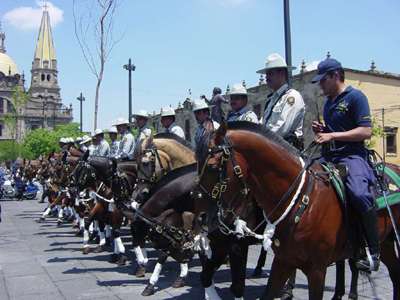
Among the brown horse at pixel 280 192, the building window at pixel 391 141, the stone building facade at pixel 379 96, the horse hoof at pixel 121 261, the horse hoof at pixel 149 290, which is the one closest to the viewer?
the brown horse at pixel 280 192

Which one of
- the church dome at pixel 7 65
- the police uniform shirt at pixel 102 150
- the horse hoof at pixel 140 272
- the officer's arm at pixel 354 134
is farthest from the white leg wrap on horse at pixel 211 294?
the church dome at pixel 7 65

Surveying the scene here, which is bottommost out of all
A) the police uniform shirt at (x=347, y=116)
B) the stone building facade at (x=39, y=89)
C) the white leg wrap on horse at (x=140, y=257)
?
the white leg wrap on horse at (x=140, y=257)

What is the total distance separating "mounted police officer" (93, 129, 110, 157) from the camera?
40.5ft

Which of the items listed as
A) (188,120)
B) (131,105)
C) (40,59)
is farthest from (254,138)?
(40,59)

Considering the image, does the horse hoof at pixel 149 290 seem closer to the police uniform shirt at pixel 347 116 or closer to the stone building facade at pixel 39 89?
the police uniform shirt at pixel 347 116

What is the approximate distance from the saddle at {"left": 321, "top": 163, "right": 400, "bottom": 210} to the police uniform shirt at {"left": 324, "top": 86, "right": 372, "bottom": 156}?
0.25m

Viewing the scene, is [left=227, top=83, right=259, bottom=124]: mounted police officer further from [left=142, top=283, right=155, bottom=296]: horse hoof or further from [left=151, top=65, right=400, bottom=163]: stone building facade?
[left=151, top=65, right=400, bottom=163]: stone building facade

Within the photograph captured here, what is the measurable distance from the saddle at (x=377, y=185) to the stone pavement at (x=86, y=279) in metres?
2.03

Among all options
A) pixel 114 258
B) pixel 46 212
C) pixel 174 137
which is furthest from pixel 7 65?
pixel 174 137

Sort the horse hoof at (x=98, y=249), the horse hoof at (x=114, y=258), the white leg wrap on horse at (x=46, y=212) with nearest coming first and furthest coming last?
the horse hoof at (x=114, y=258) < the horse hoof at (x=98, y=249) < the white leg wrap on horse at (x=46, y=212)

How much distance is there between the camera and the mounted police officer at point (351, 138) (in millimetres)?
4191

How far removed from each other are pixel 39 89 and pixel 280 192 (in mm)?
115736

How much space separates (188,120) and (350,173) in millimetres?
43649

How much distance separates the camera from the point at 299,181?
13.4 feet
